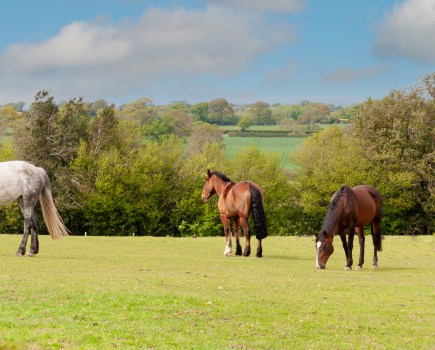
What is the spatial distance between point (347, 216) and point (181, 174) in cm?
4826

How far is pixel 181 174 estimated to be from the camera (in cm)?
6906

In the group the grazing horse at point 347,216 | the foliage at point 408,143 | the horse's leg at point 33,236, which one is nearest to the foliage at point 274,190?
the foliage at point 408,143

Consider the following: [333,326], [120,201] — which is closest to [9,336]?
[333,326]

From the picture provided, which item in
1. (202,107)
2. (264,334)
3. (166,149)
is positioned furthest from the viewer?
(202,107)

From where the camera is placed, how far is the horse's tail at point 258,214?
79.2ft

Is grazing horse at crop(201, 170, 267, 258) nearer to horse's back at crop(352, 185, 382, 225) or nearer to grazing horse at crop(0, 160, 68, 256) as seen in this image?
horse's back at crop(352, 185, 382, 225)

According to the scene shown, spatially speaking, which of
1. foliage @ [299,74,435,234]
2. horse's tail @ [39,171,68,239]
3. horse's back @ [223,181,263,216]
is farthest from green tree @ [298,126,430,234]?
horse's tail @ [39,171,68,239]

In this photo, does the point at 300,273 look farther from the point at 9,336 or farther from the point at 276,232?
the point at 276,232

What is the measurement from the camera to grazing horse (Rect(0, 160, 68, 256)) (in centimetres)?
2175

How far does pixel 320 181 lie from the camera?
226 feet

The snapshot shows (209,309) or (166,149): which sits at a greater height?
(166,149)

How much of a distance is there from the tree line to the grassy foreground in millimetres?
43299

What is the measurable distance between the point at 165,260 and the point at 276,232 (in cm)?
4501

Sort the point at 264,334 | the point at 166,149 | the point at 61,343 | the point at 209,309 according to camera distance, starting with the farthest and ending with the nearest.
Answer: the point at 166,149 → the point at 209,309 → the point at 264,334 → the point at 61,343
